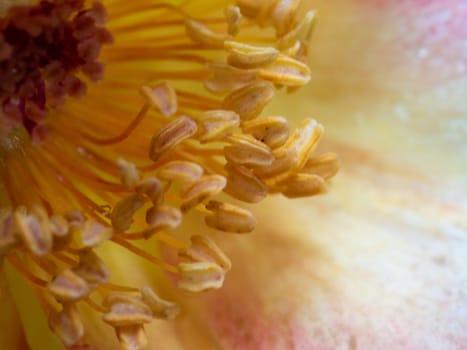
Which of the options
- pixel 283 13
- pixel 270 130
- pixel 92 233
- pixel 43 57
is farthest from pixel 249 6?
pixel 92 233

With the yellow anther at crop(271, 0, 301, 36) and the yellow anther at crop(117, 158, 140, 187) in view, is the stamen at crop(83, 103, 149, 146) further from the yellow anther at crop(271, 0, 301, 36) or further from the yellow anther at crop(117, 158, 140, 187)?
the yellow anther at crop(271, 0, 301, 36)

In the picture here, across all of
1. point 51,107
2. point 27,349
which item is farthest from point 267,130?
point 27,349

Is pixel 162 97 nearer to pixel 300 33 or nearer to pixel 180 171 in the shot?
pixel 180 171

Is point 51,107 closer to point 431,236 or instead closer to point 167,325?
point 167,325

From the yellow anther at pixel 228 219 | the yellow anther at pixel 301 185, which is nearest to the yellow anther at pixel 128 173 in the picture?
the yellow anther at pixel 228 219

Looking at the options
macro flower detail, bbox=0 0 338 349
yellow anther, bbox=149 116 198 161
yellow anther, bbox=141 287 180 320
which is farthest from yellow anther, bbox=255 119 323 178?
yellow anther, bbox=141 287 180 320

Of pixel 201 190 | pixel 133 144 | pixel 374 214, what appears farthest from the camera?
pixel 374 214
